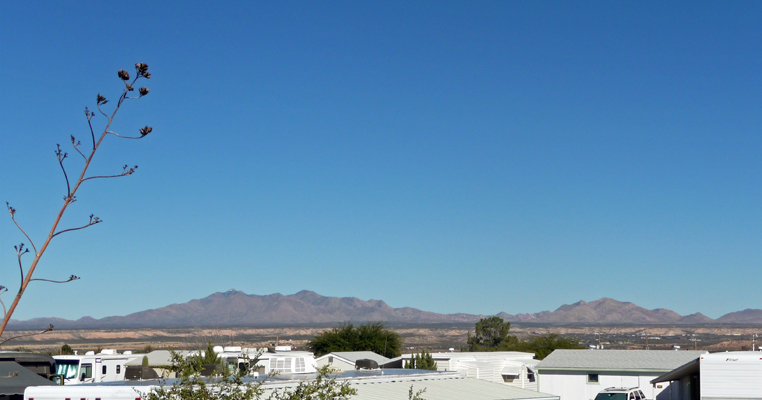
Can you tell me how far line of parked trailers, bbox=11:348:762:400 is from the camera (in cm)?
1305

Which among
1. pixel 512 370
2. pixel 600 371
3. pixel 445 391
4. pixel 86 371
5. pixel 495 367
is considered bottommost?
pixel 512 370

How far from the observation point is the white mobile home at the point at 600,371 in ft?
114

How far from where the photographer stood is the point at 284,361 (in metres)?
32.3

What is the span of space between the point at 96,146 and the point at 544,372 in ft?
116

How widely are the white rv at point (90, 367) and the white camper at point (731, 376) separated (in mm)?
20932

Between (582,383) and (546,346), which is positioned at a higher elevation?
(582,383)

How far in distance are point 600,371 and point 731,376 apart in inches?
671

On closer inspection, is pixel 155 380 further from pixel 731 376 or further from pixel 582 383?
pixel 582 383

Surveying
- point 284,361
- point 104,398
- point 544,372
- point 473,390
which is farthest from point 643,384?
point 104,398

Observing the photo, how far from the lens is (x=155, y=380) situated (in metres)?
17.3

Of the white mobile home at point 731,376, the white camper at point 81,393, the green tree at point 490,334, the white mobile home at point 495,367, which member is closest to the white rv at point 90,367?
the white mobile home at point 495,367

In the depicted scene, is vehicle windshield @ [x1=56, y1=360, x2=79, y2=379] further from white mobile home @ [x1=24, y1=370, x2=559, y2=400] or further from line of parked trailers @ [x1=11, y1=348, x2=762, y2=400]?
white mobile home @ [x1=24, y1=370, x2=559, y2=400]

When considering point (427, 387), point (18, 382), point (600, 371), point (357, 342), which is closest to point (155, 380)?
point (18, 382)

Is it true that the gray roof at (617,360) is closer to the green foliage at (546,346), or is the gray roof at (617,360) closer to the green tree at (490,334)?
the green foliage at (546,346)
